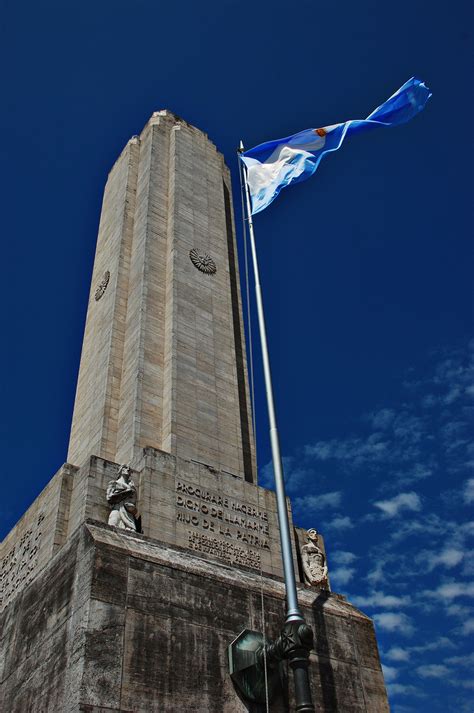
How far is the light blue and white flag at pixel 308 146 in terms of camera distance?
2222 centimetres

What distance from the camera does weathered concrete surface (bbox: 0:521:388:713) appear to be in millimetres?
14391

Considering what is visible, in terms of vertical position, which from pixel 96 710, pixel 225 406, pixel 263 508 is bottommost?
pixel 96 710

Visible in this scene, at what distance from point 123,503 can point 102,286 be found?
1190 centimetres

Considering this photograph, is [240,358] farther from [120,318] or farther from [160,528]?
[160,528]

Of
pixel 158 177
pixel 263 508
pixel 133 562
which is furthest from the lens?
pixel 158 177

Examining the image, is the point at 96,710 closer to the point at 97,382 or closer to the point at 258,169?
the point at 97,382

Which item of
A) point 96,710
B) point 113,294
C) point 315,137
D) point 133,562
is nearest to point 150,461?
point 133,562

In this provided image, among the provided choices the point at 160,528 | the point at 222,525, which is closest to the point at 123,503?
the point at 160,528

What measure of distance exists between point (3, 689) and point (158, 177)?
19475mm

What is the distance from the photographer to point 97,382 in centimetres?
2445

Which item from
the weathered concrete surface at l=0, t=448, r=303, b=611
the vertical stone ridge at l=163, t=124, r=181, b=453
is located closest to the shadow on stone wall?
the weathered concrete surface at l=0, t=448, r=303, b=611

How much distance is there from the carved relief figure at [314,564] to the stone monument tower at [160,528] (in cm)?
4

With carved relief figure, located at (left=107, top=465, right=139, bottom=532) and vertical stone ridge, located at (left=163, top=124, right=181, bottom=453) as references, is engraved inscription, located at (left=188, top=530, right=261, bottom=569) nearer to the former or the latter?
carved relief figure, located at (left=107, top=465, right=139, bottom=532)

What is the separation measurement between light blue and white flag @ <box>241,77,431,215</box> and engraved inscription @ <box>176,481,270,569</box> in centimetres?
855
